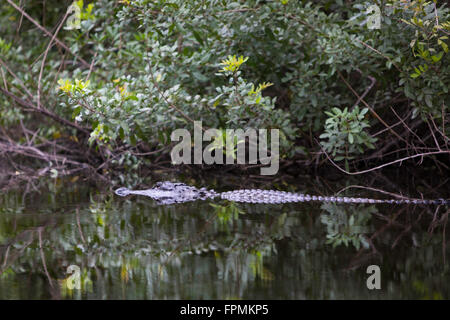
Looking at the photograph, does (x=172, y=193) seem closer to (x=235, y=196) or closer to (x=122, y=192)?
(x=122, y=192)

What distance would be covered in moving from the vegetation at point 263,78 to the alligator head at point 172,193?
1.83ft

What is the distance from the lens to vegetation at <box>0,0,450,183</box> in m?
4.48

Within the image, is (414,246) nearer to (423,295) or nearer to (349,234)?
(349,234)

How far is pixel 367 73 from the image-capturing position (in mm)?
4855

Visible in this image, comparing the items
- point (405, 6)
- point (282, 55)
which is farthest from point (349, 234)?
point (282, 55)

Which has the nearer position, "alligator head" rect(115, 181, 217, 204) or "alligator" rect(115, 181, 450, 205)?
"alligator" rect(115, 181, 450, 205)

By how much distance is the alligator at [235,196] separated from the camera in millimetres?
4105

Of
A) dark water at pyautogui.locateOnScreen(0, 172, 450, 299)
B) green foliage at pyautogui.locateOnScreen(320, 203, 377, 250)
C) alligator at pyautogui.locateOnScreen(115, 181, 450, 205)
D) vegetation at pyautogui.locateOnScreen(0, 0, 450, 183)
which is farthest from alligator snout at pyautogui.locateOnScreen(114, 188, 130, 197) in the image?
green foliage at pyautogui.locateOnScreen(320, 203, 377, 250)

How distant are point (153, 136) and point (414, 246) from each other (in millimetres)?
3337

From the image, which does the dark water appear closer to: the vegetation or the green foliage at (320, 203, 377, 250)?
the green foliage at (320, 203, 377, 250)

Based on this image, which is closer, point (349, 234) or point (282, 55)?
point (349, 234)

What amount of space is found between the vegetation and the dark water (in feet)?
2.87
